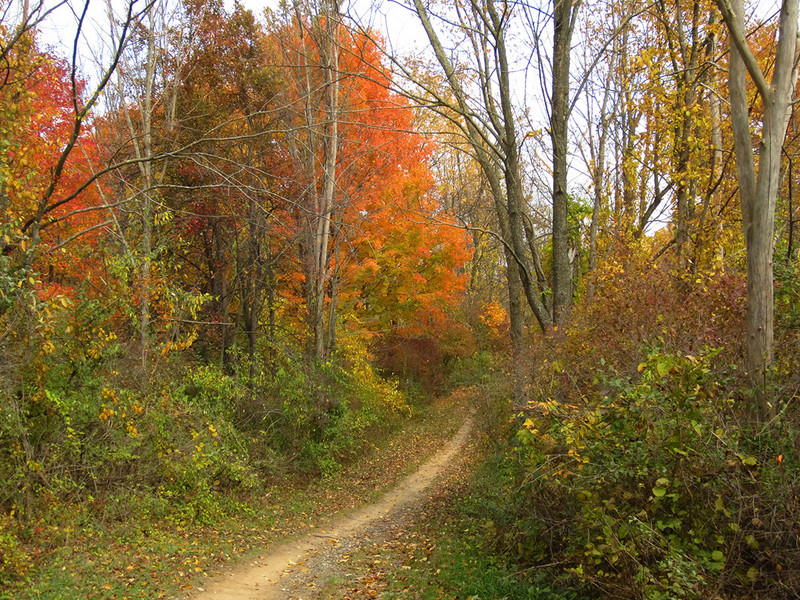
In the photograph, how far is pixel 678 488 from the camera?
454cm

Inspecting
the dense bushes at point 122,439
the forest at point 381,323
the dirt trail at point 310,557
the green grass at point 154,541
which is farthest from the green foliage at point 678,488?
the dense bushes at point 122,439

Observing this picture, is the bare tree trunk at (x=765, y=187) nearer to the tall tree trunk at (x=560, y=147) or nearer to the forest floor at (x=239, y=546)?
the tall tree trunk at (x=560, y=147)

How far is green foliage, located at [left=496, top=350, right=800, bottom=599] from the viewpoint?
4.07 meters

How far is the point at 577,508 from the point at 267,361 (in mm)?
10842

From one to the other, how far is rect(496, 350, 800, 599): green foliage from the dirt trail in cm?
421

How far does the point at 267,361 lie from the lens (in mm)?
15172

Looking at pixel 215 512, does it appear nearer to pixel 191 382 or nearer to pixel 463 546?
pixel 191 382

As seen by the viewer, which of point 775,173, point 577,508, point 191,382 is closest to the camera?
point 775,173

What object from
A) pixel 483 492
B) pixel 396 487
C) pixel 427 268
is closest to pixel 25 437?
pixel 483 492

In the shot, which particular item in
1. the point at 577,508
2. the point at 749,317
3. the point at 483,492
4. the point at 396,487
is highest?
the point at 749,317

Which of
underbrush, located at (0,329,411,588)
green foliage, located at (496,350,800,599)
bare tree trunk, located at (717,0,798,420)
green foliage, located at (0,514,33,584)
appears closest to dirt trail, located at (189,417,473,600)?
underbrush, located at (0,329,411,588)

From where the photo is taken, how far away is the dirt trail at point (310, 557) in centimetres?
743

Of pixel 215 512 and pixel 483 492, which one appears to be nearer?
pixel 483 492

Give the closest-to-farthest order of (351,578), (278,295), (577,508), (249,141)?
(577,508) → (351,578) → (249,141) → (278,295)
